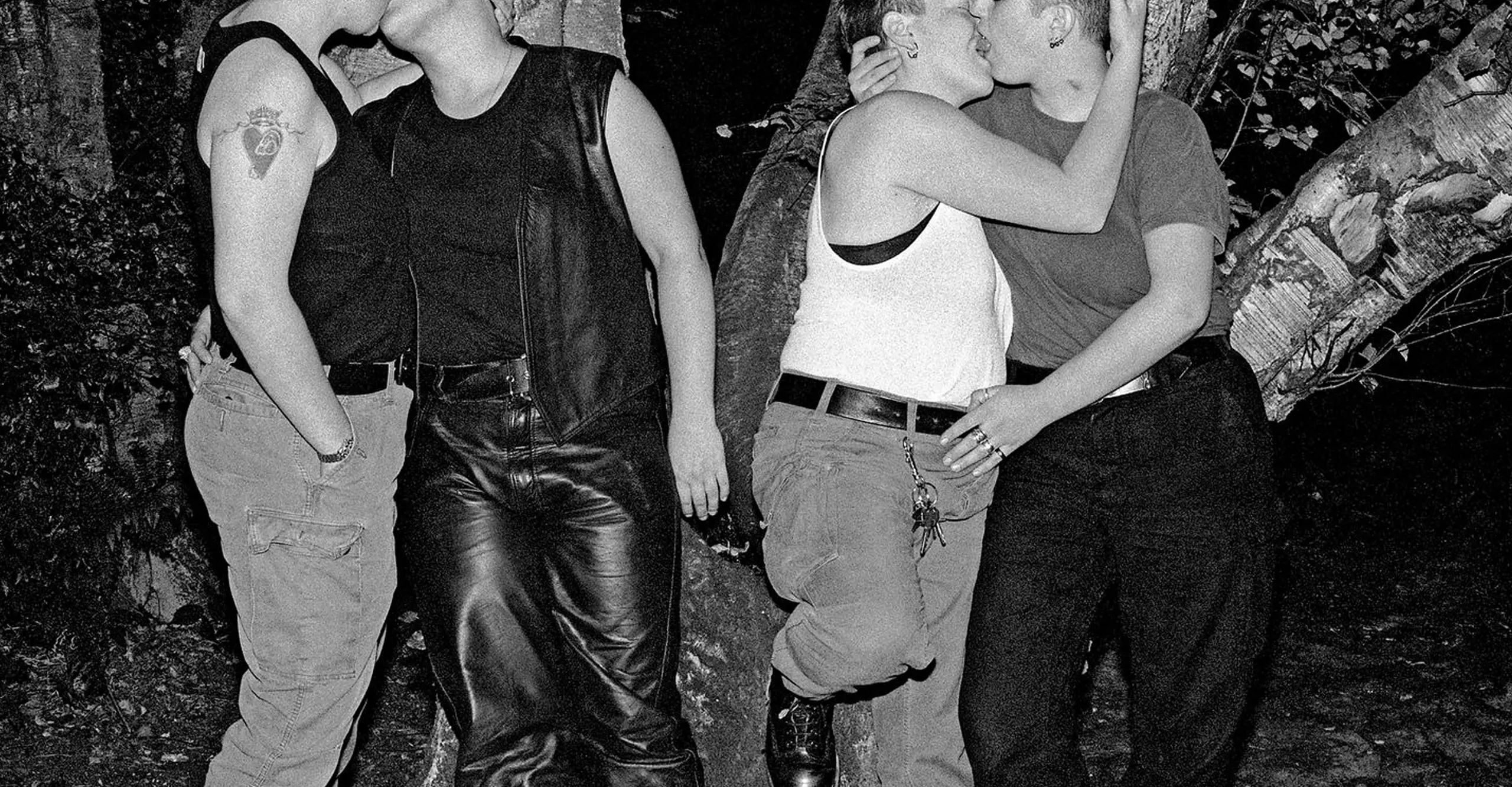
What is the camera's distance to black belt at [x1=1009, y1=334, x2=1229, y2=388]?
10.4ft

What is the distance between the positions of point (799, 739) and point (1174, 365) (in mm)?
1201

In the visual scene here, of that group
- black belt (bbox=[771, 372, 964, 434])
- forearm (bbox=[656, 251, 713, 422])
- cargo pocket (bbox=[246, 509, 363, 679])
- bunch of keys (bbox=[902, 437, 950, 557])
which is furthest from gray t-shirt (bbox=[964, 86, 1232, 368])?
cargo pocket (bbox=[246, 509, 363, 679])

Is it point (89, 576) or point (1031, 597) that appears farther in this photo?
point (89, 576)

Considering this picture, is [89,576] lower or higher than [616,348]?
lower

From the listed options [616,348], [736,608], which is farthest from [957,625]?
[616,348]

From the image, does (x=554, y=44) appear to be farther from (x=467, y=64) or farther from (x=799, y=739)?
(x=799, y=739)

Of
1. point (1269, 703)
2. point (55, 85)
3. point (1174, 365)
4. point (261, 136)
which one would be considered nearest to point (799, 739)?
Result: point (1174, 365)

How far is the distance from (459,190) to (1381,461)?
953 centimetres

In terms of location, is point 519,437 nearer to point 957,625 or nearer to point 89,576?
point 957,625

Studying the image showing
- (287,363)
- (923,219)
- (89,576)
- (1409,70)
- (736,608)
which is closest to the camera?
(287,363)

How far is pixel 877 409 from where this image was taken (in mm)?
3094

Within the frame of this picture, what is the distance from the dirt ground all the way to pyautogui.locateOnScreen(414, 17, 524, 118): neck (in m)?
2.37

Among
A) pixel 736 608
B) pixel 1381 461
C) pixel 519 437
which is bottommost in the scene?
pixel 1381 461

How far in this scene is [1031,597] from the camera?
3133mm
